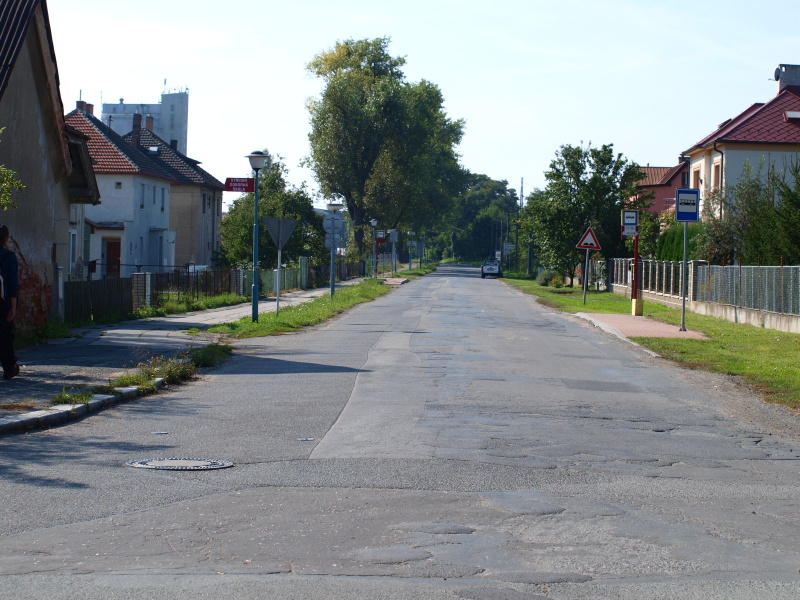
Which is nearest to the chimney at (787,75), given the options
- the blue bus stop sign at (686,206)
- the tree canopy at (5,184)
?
the blue bus stop sign at (686,206)

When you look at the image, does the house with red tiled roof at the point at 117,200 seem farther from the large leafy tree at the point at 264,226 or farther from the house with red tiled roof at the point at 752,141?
the house with red tiled roof at the point at 752,141

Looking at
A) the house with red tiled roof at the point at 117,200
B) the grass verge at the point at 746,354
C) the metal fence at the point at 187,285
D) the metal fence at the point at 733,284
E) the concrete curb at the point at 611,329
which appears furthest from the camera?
the house with red tiled roof at the point at 117,200

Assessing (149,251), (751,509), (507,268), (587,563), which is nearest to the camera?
(587,563)

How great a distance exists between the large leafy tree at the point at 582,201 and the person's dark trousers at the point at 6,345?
1738 inches

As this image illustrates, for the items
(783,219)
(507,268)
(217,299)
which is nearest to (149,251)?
(217,299)

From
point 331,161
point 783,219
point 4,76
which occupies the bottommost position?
point 783,219

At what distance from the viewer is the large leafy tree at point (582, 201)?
52812 mm

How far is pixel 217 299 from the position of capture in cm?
3450

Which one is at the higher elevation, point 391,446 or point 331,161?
point 331,161

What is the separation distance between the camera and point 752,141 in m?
44.7

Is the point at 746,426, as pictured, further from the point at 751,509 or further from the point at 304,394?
the point at 304,394

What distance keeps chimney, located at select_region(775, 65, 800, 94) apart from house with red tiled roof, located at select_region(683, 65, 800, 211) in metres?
1.12

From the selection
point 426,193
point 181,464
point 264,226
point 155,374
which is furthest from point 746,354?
point 426,193

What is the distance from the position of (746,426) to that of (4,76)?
44.3ft
